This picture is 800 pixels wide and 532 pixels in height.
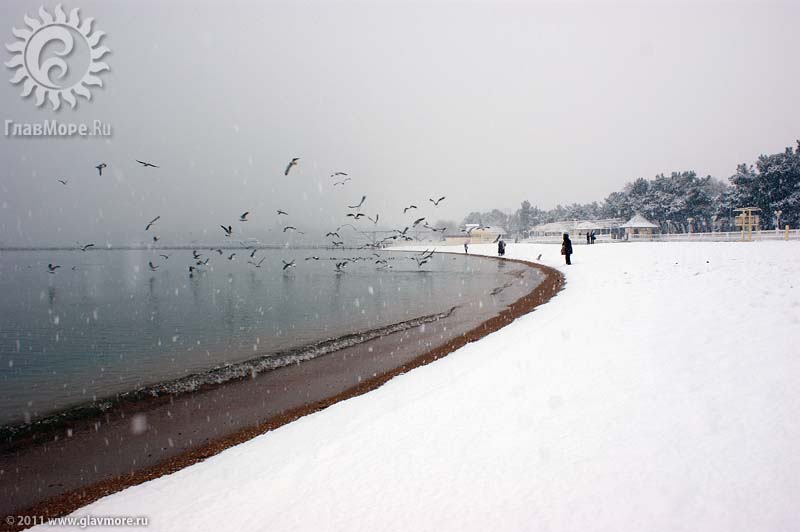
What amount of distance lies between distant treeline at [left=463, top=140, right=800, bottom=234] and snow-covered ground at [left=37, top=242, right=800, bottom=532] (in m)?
69.3

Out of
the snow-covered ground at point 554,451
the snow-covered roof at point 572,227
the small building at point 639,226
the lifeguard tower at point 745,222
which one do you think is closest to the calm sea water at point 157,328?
the snow-covered ground at point 554,451

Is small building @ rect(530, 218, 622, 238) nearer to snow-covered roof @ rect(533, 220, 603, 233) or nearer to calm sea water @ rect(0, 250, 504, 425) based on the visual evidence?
snow-covered roof @ rect(533, 220, 603, 233)

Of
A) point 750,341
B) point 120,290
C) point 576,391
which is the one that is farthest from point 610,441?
point 120,290

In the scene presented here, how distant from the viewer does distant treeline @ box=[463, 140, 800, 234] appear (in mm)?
58781

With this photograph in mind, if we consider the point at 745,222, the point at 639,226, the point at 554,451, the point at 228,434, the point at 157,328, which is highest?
the point at 639,226

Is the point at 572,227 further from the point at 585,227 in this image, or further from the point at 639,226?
the point at 639,226

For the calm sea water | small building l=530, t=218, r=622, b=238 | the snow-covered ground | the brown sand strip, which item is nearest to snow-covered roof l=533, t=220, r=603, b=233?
small building l=530, t=218, r=622, b=238

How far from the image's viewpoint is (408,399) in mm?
7828

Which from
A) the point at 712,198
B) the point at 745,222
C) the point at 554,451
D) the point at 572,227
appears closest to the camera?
the point at 554,451

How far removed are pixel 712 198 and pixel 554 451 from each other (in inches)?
3964

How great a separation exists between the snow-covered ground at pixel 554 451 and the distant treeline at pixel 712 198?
69.3m

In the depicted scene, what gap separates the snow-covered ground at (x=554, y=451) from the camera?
393 cm

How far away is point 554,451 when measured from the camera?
491cm

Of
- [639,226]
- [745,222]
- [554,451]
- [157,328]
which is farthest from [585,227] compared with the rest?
[554,451]
